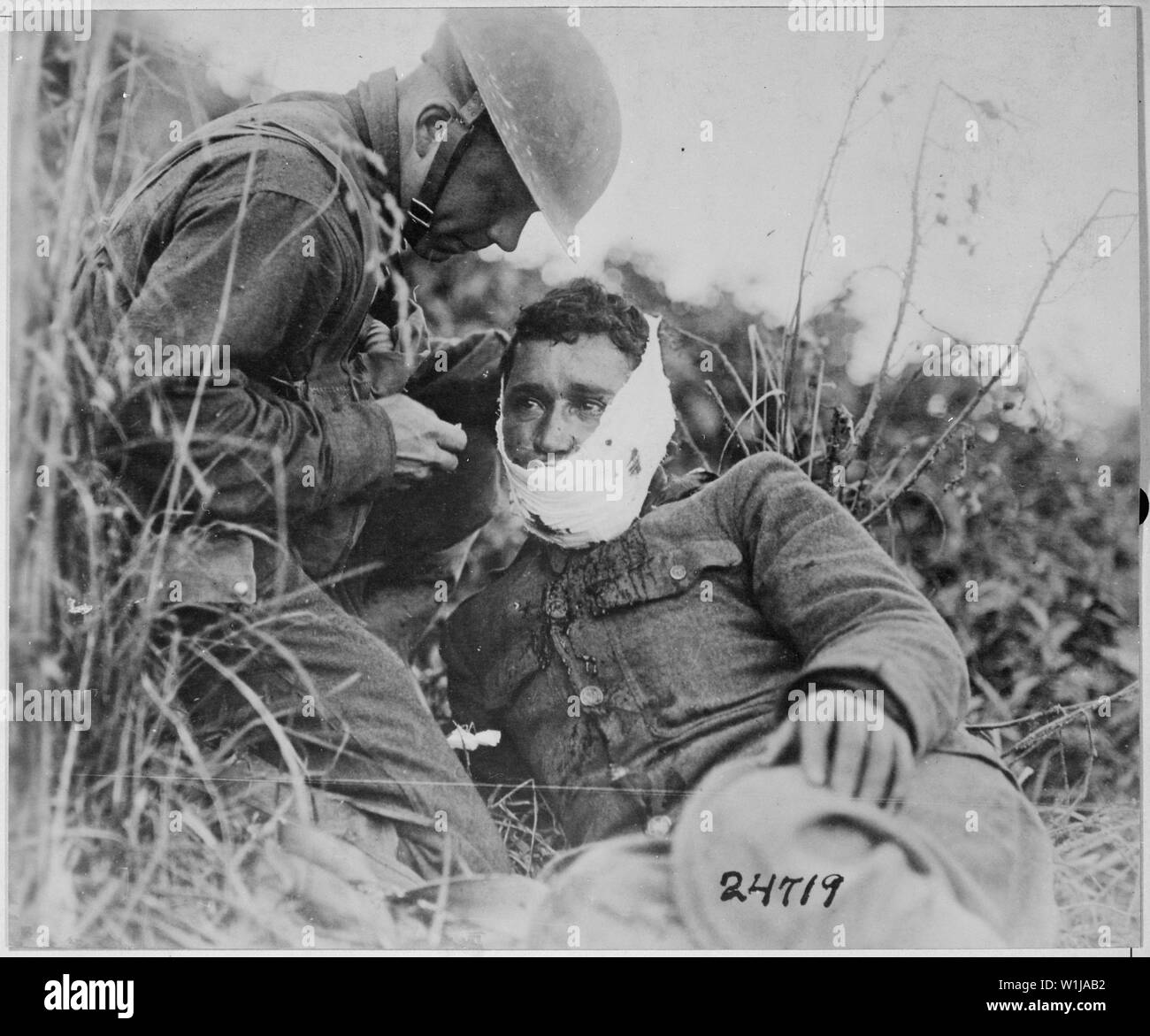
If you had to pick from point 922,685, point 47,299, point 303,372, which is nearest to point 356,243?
point 303,372

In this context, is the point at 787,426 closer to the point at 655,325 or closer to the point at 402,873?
the point at 655,325

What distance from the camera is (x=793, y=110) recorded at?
3.97 m

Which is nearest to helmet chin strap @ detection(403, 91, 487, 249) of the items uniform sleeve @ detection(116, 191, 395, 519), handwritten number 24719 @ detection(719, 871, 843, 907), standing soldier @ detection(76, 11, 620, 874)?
standing soldier @ detection(76, 11, 620, 874)

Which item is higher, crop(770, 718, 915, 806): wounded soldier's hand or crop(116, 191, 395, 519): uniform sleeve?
crop(116, 191, 395, 519): uniform sleeve

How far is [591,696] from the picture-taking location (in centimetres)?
380

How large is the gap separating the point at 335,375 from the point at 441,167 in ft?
2.43

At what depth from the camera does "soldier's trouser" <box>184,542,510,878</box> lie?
376 cm

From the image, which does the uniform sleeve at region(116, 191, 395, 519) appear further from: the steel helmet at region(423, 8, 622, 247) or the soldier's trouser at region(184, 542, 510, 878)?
the steel helmet at region(423, 8, 622, 247)

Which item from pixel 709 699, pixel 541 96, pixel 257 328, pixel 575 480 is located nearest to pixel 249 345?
pixel 257 328

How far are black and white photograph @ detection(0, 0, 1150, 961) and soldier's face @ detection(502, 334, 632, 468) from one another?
1 centimetres

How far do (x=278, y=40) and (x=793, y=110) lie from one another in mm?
1706

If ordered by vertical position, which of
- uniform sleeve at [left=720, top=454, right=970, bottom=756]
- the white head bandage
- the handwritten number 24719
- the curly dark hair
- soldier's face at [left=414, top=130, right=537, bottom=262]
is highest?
soldier's face at [left=414, top=130, right=537, bottom=262]

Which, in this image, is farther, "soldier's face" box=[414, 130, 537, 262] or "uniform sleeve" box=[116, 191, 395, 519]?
"soldier's face" box=[414, 130, 537, 262]

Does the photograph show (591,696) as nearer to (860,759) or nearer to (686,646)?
(686,646)
